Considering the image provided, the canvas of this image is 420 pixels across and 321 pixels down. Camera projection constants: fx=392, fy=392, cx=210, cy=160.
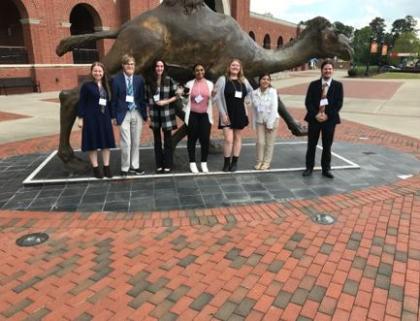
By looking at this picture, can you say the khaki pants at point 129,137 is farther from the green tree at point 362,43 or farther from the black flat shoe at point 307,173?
the green tree at point 362,43

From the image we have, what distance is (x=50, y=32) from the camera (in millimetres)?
20969

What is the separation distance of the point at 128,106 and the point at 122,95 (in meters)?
0.17

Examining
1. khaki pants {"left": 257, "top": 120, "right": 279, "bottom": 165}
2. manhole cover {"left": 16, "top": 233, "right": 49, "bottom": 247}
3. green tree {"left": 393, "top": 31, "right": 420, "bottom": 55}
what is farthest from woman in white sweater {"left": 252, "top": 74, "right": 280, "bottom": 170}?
green tree {"left": 393, "top": 31, "right": 420, "bottom": 55}

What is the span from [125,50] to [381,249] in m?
3.97

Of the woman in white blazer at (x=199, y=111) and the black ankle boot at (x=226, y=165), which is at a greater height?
the woman in white blazer at (x=199, y=111)

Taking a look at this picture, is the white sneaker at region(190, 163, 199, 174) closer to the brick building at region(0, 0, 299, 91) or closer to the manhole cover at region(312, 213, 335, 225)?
the manhole cover at region(312, 213, 335, 225)

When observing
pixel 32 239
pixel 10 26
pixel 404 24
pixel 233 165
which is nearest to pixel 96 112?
pixel 32 239

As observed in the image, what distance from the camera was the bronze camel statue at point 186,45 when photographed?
5352mm

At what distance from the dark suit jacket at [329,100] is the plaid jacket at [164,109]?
6.28 feet

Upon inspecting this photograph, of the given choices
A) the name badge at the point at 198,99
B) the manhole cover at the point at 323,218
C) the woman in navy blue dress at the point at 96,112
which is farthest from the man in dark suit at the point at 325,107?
the woman in navy blue dress at the point at 96,112

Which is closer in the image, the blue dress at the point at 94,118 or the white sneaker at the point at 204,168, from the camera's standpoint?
the blue dress at the point at 94,118

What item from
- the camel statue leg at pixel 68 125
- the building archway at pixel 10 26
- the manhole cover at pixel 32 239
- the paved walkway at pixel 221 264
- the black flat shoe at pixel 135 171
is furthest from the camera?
the building archway at pixel 10 26

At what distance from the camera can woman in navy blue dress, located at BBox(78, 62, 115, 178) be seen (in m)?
5.05

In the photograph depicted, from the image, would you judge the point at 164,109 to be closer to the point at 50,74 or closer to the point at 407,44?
the point at 50,74
